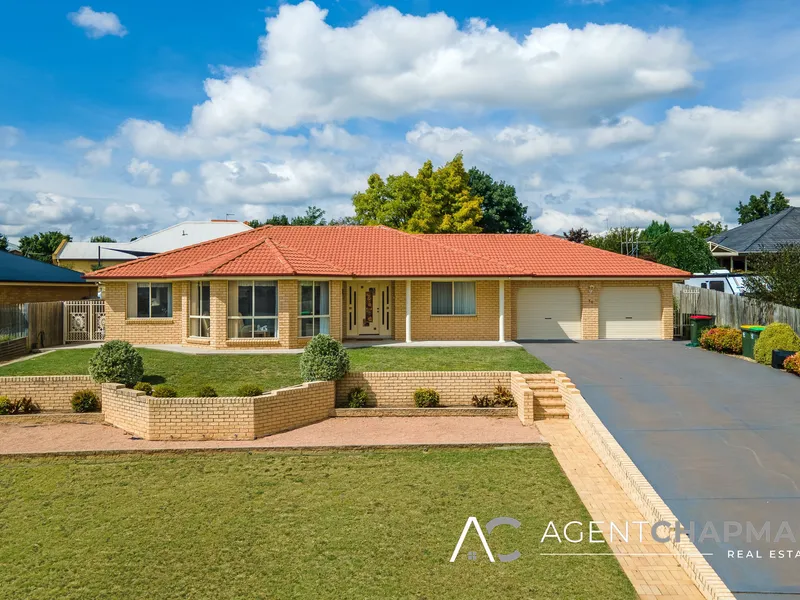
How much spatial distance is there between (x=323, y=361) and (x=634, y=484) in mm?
7642

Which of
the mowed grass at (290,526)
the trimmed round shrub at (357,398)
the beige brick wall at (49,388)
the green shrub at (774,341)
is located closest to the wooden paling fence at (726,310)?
the green shrub at (774,341)

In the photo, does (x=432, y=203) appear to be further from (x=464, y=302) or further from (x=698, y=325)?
(x=698, y=325)

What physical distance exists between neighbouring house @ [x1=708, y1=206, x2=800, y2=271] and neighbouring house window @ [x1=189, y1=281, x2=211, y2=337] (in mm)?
35410

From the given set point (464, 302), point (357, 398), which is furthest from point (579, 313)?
point (357, 398)

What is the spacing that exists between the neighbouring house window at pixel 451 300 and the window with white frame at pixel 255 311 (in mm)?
6308

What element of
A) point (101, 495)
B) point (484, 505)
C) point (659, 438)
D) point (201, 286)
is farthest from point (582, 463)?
point (201, 286)

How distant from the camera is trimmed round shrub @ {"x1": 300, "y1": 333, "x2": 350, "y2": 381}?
45.5 feet

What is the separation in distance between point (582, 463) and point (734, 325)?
14.8 m

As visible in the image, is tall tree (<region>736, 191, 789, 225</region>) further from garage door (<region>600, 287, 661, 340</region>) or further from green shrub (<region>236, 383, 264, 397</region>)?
green shrub (<region>236, 383, 264, 397</region>)

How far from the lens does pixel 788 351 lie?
16.1 metres

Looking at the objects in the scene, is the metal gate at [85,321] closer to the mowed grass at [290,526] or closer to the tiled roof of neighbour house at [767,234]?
the mowed grass at [290,526]

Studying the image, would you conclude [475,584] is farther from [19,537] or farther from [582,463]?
[19,537]

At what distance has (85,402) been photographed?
1391 cm

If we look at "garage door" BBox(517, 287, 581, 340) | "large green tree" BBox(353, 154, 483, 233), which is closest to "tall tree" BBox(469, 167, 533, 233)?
"large green tree" BBox(353, 154, 483, 233)
